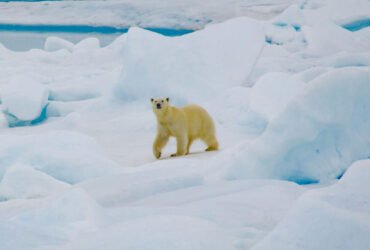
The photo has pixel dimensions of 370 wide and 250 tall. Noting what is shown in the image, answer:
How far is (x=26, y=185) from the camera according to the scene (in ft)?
9.77

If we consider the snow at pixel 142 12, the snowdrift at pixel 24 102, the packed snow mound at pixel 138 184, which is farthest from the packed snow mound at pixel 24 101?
the snow at pixel 142 12

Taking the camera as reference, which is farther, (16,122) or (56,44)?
(56,44)

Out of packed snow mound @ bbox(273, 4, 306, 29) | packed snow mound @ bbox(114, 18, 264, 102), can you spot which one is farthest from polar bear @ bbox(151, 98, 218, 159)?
packed snow mound @ bbox(273, 4, 306, 29)

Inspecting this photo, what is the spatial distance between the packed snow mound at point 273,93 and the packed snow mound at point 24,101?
213cm

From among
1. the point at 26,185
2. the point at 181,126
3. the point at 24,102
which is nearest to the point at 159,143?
the point at 181,126

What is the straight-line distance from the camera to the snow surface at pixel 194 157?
5.40 feet

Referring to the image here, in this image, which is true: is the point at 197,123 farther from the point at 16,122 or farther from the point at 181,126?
the point at 16,122

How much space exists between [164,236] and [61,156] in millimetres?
1851

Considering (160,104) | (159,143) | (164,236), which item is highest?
(164,236)

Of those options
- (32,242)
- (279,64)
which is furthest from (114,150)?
(279,64)

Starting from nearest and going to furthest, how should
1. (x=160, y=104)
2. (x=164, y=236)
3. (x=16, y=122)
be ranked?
(x=164, y=236) → (x=160, y=104) → (x=16, y=122)

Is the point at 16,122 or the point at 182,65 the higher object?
the point at 182,65

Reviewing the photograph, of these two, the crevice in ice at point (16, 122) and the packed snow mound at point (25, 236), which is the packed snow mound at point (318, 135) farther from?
the crevice in ice at point (16, 122)

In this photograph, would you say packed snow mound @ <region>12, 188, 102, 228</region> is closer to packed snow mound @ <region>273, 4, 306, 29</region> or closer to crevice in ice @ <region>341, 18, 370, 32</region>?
packed snow mound @ <region>273, 4, 306, 29</region>
